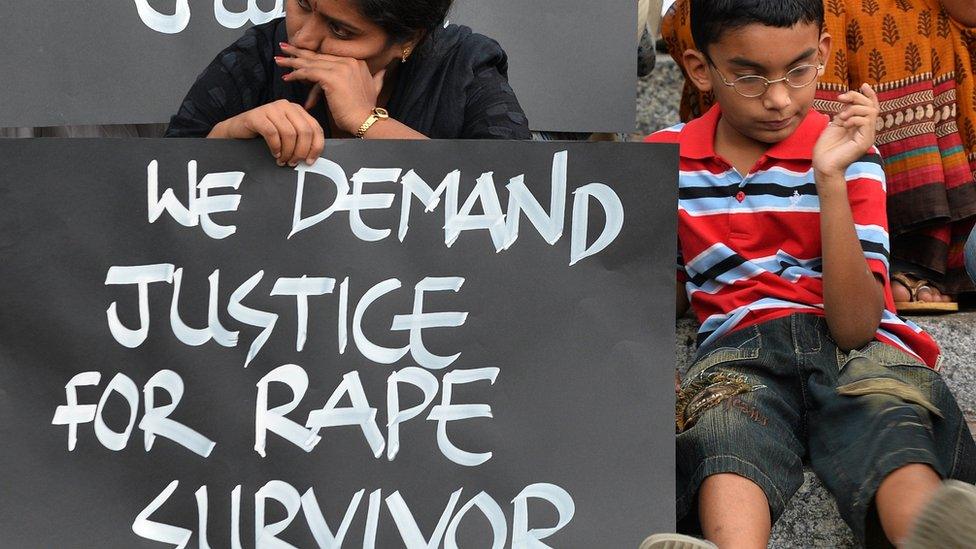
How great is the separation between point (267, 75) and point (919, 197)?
1.48 m

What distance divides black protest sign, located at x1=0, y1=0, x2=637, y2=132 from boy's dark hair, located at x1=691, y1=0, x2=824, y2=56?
0.27 m

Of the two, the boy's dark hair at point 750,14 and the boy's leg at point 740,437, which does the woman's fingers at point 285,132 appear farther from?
the boy's dark hair at point 750,14

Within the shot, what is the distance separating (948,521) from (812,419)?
83cm

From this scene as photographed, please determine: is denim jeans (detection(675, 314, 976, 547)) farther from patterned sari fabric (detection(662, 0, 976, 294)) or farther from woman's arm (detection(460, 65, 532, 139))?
patterned sari fabric (detection(662, 0, 976, 294))

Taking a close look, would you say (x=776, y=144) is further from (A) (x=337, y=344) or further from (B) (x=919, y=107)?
(A) (x=337, y=344)

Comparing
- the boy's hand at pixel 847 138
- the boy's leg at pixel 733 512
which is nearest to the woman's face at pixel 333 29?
the boy's hand at pixel 847 138

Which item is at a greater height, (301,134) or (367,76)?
(367,76)

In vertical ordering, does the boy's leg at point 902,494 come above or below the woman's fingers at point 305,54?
below

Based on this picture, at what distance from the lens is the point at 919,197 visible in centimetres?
285

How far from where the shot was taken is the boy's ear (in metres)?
2.58

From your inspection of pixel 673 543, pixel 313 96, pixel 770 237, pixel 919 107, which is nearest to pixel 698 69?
pixel 770 237

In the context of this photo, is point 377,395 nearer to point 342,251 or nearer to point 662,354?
point 342,251

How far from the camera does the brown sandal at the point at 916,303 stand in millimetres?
2762

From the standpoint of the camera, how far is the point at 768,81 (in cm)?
239
